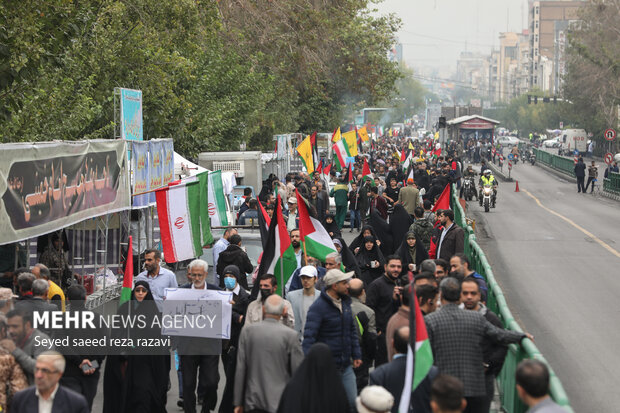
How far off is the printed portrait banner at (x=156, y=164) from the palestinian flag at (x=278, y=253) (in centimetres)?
497

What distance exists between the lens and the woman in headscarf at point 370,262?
43.7ft

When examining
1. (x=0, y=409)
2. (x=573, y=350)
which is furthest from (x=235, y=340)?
(x=573, y=350)

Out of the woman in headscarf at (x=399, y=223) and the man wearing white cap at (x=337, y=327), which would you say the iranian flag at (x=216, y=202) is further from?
the man wearing white cap at (x=337, y=327)

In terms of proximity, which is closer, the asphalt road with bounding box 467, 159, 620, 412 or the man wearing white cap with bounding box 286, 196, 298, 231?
the asphalt road with bounding box 467, 159, 620, 412

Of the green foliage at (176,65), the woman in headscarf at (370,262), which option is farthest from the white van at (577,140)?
the woman in headscarf at (370,262)

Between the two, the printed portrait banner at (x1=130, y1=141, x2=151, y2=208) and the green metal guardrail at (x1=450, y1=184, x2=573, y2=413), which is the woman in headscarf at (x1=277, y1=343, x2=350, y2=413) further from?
the printed portrait banner at (x1=130, y1=141, x2=151, y2=208)

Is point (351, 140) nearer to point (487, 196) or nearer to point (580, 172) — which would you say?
point (487, 196)

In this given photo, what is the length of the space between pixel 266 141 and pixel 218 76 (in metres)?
10.6

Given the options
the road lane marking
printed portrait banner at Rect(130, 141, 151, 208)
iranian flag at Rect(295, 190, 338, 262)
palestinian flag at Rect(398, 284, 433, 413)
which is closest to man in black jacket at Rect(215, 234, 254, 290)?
iranian flag at Rect(295, 190, 338, 262)

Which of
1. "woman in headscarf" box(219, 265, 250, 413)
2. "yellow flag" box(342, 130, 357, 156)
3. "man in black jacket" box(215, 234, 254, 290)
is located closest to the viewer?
"woman in headscarf" box(219, 265, 250, 413)

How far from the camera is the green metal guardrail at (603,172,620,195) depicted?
47.0 metres

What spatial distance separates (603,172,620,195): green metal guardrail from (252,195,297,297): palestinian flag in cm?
3802

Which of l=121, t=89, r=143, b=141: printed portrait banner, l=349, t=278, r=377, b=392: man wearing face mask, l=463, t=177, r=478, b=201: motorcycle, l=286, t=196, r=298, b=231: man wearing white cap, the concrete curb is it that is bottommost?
the concrete curb

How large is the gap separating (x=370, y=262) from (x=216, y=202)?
5.70 meters
